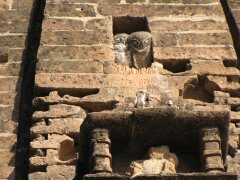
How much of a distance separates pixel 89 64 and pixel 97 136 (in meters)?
0.96

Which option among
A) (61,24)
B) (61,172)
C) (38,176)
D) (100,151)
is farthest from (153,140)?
(61,24)

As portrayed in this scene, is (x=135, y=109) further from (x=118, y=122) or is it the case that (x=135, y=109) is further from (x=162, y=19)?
(x=162, y=19)

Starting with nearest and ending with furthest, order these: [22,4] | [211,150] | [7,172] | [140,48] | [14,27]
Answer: [211,150]
[7,172]
[140,48]
[14,27]
[22,4]

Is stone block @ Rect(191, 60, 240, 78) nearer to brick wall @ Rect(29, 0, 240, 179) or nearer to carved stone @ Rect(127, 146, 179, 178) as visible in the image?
brick wall @ Rect(29, 0, 240, 179)

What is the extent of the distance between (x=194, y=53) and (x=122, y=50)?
436 mm

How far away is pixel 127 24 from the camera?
6465mm

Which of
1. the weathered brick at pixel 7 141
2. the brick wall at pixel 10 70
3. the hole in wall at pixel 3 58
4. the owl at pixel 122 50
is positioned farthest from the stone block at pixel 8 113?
the owl at pixel 122 50

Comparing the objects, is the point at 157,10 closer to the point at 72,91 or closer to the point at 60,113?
the point at 72,91

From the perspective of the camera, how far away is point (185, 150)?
515 cm

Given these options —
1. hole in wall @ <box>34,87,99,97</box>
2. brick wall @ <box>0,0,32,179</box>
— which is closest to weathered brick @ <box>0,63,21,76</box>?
brick wall @ <box>0,0,32,179</box>

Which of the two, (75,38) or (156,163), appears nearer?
(156,163)

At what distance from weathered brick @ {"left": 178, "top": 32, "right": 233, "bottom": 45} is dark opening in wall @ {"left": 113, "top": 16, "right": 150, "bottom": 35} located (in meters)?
0.35

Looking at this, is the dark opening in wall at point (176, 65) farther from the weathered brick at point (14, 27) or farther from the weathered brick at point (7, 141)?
the weathered brick at point (14, 27)

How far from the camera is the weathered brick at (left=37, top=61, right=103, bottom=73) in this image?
19.2 feet
